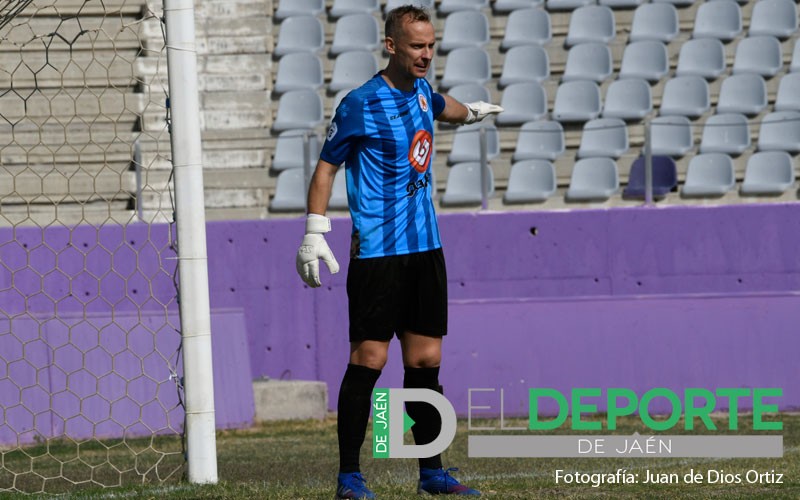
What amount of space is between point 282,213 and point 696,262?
4232mm

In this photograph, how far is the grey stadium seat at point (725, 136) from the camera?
44.0 ft

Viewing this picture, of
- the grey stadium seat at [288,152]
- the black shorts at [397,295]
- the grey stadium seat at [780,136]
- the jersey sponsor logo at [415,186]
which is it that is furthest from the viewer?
the grey stadium seat at [288,152]

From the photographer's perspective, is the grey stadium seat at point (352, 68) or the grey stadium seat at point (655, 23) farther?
the grey stadium seat at point (655, 23)

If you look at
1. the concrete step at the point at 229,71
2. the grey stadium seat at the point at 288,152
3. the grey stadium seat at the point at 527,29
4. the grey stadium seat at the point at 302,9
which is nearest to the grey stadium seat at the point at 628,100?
the grey stadium seat at the point at 527,29

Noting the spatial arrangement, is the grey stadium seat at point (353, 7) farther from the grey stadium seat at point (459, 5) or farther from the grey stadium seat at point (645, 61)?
the grey stadium seat at point (645, 61)

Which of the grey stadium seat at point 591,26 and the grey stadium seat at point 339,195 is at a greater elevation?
the grey stadium seat at point 591,26

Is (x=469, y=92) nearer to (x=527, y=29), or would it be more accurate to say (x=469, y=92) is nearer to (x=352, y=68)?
(x=527, y=29)

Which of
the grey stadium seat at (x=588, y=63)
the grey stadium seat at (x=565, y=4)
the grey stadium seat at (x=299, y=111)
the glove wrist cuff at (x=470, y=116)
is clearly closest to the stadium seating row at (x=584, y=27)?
the grey stadium seat at (x=565, y=4)

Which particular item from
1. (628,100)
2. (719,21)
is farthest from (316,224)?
(719,21)

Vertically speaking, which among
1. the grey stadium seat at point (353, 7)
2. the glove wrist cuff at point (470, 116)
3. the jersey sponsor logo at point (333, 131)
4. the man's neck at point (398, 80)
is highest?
the grey stadium seat at point (353, 7)

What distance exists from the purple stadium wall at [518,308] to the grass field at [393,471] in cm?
63

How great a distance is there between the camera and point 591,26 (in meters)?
15.2

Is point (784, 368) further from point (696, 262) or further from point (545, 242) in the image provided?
point (545, 242)

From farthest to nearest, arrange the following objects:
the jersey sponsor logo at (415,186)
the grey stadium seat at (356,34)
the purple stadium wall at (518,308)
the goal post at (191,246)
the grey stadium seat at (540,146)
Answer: the grey stadium seat at (356,34), the grey stadium seat at (540,146), the purple stadium wall at (518,308), the goal post at (191,246), the jersey sponsor logo at (415,186)
